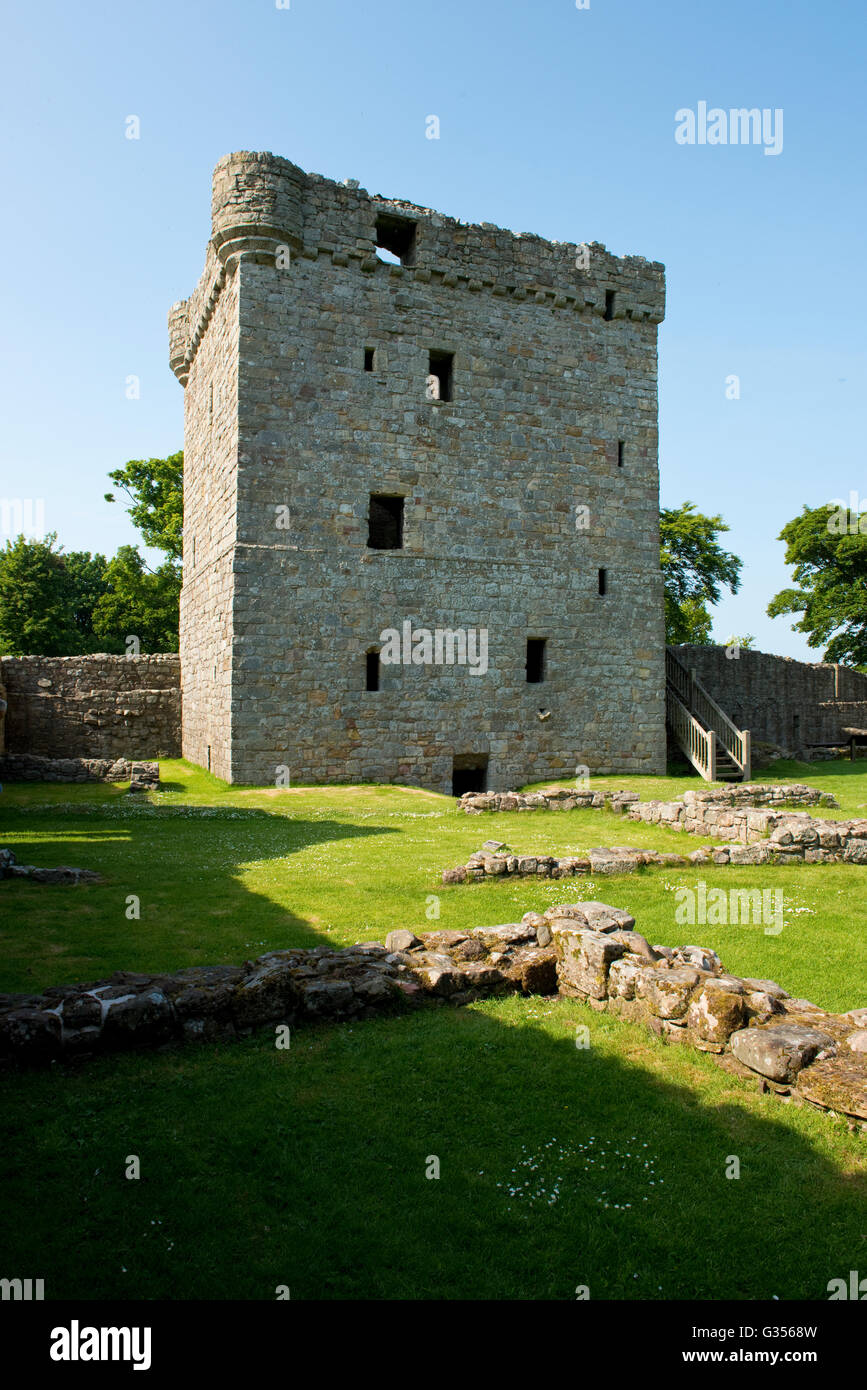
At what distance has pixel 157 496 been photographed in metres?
37.7

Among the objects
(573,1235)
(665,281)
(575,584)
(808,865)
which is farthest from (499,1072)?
(665,281)

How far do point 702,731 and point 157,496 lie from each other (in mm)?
27487

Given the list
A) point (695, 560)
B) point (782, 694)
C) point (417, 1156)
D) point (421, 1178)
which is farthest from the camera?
point (695, 560)

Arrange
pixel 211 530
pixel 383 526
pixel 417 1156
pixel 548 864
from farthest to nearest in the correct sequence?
pixel 383 526, pixel 211 530, pixel 548 864, pixel 417 1156

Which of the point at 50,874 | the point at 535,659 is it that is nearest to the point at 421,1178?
the point at 50,874

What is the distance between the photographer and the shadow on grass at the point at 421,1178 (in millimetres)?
3357

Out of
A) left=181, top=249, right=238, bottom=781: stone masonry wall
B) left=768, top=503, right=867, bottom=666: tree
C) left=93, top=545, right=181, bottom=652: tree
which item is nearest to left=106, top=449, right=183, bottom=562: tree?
left=93, top=545, right=181, bottom=652: tree

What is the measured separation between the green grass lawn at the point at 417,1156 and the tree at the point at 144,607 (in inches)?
1197

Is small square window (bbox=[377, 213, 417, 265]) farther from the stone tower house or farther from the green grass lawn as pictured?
the green grass lawn

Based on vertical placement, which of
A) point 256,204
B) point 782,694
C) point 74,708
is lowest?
point 74,708

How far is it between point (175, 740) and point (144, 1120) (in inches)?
768

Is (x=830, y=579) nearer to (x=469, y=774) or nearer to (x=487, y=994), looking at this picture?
(x=469, y=774)

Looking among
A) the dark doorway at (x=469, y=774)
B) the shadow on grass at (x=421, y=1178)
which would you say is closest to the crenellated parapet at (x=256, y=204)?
the dark doorway at (x=469, y=774)

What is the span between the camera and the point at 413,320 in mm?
19109
